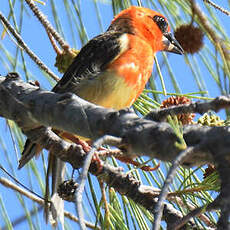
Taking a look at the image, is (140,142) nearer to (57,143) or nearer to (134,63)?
(57,143)

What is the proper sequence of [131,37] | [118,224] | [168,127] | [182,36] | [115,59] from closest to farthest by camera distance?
1. [168,127]
2. [182,36]
3. [118,224]
4. [115,59]
5. [131,37]

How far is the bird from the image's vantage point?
8.88 ft

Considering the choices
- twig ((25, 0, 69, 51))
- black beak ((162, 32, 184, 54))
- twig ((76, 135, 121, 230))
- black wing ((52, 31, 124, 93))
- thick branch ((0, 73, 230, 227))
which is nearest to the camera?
twig ((76, 135, 121, 230))

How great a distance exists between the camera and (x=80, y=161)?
206 cm

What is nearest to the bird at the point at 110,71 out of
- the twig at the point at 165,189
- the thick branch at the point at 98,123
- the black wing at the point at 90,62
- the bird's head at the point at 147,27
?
the black wing at the point at 90,62

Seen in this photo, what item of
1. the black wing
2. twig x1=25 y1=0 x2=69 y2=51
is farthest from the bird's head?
twig x1=25 y1=0 x2=69 y2=51

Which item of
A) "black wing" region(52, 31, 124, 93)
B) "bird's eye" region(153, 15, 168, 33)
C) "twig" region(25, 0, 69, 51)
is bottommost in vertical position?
"black wing" region(52, 31, 124, 93)

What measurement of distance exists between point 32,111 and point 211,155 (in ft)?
2.59

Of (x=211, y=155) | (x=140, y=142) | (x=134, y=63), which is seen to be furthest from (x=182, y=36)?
(x=134, y=63)

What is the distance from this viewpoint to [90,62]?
2838 millimetres

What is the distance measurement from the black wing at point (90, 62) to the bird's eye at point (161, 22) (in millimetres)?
511

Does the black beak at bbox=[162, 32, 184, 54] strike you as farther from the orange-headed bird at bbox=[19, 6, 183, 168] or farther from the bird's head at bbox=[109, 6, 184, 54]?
the orange-headed bird at bbox=[19, 6, 183, 168]

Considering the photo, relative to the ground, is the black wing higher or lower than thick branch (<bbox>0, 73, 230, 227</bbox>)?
higher

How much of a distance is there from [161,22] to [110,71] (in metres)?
0.92
